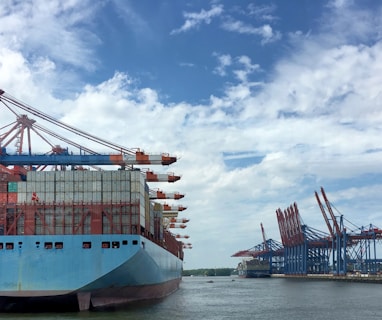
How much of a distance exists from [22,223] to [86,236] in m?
5.10

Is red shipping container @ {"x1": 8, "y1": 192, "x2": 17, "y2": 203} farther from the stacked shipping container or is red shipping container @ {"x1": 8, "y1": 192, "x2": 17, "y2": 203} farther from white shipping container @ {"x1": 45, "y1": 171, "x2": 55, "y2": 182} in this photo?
white shipping container @ {"x1": 45, "y1": 171, "x2": 55, "y2": 182}

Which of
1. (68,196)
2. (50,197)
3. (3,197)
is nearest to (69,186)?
(68,196)

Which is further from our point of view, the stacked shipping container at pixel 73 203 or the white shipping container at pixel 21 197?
the white shipping container at pixel 21 197

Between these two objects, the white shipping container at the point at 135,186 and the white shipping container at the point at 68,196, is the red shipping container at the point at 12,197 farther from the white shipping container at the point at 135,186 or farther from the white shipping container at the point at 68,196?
the white shipping container at the point at 135,186

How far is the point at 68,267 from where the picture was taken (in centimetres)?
3750

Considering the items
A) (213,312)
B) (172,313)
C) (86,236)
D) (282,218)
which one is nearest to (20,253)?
(86,236)

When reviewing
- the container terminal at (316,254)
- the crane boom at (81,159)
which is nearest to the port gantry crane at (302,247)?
the container terminal at (316,254)

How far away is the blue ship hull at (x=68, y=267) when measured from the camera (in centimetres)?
Result: 3725

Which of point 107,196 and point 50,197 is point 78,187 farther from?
point 107,196

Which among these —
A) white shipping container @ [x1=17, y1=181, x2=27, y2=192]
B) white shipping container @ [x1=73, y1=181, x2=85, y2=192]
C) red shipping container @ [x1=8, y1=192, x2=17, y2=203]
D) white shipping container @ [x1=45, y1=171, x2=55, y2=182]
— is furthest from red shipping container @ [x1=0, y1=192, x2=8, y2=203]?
white shipping container @ [x1=73, y1=181, x2=85, y2=192]

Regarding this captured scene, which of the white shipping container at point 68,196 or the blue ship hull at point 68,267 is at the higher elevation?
the white shipping container at point 68,196

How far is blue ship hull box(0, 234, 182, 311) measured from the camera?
37250mm

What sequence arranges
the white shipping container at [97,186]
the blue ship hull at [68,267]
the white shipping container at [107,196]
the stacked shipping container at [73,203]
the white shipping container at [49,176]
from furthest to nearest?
1. the white shipping container at [49,176]
2. the white shipping container at [97,186]
3. the white shipping container at [107,196]
4. the stacked shipping container at [73,203]
5. the blue ship hull at [68,267]

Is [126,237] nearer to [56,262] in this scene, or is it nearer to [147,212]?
[56,262]
